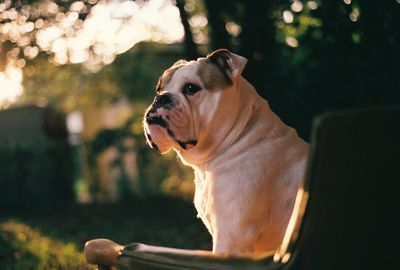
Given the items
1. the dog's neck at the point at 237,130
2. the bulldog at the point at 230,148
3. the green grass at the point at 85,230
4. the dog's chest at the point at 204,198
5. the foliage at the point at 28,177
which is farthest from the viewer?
the foliage at the point at 28,177

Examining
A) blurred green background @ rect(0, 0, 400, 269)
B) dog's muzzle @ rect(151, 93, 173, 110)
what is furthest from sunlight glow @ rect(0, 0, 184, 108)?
dog's muzzle @ rect(151, 93, 173, 110)

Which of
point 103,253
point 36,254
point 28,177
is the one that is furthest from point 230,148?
point 28,177

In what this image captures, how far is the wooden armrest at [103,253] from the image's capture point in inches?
75.2

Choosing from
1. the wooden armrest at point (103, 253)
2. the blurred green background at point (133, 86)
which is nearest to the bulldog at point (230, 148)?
the wooden armrest at point (103, 253)

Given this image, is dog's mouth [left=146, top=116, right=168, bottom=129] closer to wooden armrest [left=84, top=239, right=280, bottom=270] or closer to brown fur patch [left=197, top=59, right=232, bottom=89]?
brown fur patch [left=197, top=59, right=232, bottom=89]

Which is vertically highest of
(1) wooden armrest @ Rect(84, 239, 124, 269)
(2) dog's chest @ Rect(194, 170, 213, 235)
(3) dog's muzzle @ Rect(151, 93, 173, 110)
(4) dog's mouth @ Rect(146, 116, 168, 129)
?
(3) dog's muzzle @ Rect(151, 93, 173, 110)

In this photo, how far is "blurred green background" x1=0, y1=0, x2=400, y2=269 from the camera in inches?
221

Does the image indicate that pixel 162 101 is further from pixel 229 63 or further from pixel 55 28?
pixel 55 28

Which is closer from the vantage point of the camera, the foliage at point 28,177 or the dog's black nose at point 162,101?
the dog's black nose at point 162,101

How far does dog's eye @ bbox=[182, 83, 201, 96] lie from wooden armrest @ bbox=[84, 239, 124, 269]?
1.21 meters

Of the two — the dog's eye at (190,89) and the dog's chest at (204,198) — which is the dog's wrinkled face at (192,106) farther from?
the dog's chest at (204,198)

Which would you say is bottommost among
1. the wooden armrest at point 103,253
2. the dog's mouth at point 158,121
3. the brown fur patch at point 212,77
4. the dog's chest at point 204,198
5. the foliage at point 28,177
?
the foliage at point 28,177

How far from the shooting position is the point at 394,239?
1.67 metres

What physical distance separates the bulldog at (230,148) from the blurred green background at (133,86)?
2.08m
